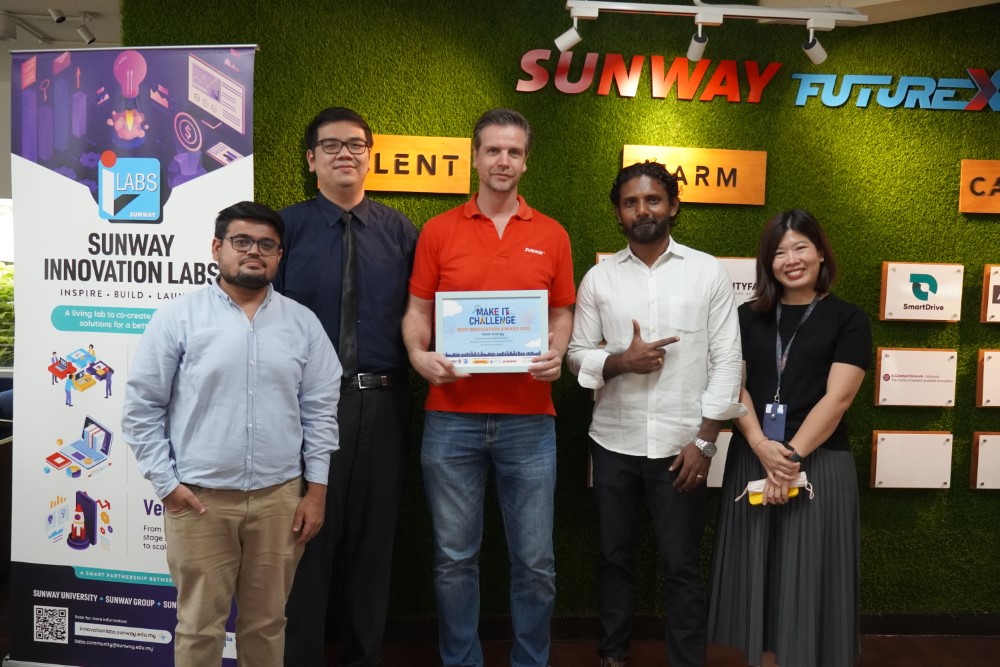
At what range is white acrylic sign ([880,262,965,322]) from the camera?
3.20 m

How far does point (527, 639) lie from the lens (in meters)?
2.48

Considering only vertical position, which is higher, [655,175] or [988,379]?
[655,175]

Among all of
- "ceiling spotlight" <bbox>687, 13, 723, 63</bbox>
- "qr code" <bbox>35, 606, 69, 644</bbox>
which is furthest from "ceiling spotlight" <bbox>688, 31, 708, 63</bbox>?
"qr code" <bbox>35, 606, 69, 644</bbox>

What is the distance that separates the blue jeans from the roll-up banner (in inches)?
34.4

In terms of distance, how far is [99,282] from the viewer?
2586 mm

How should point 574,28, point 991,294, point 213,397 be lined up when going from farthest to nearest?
1. point 991,294
2. point 574,28
3. point 213,397

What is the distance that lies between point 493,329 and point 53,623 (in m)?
2.03

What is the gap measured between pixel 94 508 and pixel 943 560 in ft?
12.0

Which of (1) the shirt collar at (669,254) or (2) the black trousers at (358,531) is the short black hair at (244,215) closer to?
(2) the black trousers at (358,531)

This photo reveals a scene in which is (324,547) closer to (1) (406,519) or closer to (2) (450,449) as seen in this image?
(2) (450,449)

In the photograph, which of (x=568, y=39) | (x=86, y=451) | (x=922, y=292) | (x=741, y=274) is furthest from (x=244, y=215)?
(x=922, y=292)

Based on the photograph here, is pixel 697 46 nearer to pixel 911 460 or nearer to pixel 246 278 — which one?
pixel 246 278

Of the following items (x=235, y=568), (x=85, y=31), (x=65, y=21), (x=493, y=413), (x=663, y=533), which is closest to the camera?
(x=235, y=568)

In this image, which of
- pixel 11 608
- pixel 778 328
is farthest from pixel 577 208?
pixel 11 608
